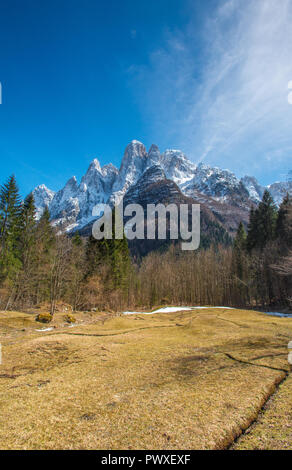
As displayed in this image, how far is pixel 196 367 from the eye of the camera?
5.35 m

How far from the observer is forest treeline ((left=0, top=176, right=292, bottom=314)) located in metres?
22.0

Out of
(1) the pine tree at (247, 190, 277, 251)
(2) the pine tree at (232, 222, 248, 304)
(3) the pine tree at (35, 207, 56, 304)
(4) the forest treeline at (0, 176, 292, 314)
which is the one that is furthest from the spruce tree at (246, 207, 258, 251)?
(3) the pine tree at (35, 207, 56, 304)

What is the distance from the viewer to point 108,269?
94.5 feet

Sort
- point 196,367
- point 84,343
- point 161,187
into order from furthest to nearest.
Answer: point 161,187
point 84,343
point 196,367

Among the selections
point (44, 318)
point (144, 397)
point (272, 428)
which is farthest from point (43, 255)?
point (272, 428)

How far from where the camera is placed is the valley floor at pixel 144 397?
265cm

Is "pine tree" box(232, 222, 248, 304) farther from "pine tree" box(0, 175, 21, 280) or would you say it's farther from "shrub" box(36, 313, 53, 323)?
"pine tree" box(0, 175, 21, 280)

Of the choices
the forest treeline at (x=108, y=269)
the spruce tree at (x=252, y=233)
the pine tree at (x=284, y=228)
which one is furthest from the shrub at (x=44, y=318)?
the spruce tree at (x=252, y=233)

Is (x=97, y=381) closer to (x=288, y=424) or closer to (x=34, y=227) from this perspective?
(x=288, y=424)

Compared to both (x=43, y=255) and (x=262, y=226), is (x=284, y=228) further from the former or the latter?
(x=43, y=255)

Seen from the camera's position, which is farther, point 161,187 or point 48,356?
point 161,187
